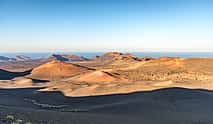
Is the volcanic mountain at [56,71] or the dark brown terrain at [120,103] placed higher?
the dark brown terrain at [120,103]

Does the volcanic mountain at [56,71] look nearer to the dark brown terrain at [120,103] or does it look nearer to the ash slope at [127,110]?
the dark brown terrain at [120,103]

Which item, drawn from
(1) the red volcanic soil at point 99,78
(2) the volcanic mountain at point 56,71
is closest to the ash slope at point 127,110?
(1) the red volcanic soil at point 99,78

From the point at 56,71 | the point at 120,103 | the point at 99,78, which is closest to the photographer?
the point at 120,103

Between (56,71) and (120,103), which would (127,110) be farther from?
(56,71)

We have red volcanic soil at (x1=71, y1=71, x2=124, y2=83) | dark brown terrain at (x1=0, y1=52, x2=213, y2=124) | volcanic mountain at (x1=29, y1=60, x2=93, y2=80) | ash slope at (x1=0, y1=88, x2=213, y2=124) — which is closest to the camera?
ash slope at (x1=0, y1=88, x2=213, y2=124)

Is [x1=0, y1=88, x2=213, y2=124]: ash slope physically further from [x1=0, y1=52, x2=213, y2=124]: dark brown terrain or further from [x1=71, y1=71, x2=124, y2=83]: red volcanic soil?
[x1=71, y1=71, x2=124, y2=83]: red volcanic soil

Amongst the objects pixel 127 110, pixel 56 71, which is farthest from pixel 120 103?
pixel 56 71

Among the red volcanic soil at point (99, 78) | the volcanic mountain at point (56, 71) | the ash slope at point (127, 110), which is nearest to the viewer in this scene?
the ash slope at point (127, 110)

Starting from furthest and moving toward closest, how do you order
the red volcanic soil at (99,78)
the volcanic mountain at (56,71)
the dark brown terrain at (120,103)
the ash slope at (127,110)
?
the volcanic mountain at (56,71) < the red volcanic soil at (99,78) < the dark brown terrain at (120,103) < the ash slope at (127,110)

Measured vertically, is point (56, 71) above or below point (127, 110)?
below

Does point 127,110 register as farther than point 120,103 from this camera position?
No

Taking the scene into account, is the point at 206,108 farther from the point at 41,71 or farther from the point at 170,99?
the point at 41,71

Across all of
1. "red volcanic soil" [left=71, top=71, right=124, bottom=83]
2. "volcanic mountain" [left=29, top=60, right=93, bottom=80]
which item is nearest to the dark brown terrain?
"red volcanic soil" [left=71, top=71, right=124, bottom=83]
